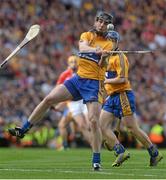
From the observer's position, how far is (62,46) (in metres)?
29.6

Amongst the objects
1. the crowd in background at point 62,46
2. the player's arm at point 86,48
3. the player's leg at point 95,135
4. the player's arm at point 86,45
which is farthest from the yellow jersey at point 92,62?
the crowd in background at point 62,46

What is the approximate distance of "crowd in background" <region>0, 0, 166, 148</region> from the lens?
88.0 ft

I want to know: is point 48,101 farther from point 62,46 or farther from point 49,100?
point 62,46

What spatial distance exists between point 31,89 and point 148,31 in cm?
585

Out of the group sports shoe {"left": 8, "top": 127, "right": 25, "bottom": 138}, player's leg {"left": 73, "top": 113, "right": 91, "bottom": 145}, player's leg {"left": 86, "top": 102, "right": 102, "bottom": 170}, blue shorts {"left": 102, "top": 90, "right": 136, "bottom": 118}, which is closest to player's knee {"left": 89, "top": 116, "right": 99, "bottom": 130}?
player's leg {"left": 86, "top": 102, "right": 102, "bottom": 170}

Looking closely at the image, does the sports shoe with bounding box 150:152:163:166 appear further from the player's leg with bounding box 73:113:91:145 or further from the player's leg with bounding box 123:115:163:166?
the player's leg with bounding box 73:113:91:145

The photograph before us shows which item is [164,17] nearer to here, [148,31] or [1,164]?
[148,31]

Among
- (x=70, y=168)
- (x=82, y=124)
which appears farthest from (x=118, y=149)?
(x=82, y=124)

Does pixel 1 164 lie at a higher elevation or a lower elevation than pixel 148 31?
lower

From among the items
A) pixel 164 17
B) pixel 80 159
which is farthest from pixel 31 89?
pixel 80 159

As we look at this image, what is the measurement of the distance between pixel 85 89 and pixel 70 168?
131 cm

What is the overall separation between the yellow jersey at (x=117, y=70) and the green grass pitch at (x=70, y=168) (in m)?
1.29

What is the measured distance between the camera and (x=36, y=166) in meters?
13.8

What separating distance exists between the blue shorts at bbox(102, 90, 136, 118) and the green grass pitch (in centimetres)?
89
